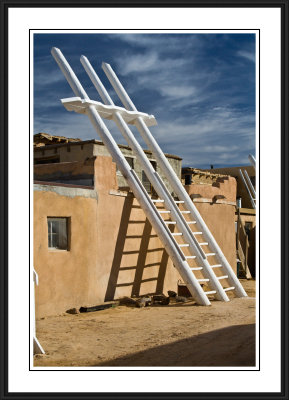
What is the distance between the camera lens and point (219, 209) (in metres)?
13.2

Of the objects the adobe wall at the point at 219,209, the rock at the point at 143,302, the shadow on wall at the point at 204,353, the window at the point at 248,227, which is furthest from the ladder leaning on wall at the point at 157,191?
the window at the point at 248,227

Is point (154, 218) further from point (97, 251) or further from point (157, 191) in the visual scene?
point (97, 251)

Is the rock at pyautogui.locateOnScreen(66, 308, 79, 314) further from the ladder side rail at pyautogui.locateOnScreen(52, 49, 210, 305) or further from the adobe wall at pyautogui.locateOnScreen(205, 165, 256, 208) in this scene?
the adobe wall at pyautogui.locateOnScreen(205, 165, 256, 208)

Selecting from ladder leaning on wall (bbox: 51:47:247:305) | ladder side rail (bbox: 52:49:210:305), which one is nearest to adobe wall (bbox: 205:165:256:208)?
ladder leaning on wall (bbox: 51:47:247:305)

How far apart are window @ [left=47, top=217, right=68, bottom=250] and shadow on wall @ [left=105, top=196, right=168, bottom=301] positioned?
132cm

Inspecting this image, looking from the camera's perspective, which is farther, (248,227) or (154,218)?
(248,227)

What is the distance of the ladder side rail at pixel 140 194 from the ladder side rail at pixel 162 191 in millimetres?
368

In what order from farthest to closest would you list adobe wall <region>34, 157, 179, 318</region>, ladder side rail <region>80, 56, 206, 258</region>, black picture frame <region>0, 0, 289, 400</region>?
1. ladder side rail <region>80, 56, 206, 258</region>
2. adobe wall <region>34, 157, 179, 318</region>
3. black picture frame <region>0, 0, 289, 400</region>

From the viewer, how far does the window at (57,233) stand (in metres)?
8.91

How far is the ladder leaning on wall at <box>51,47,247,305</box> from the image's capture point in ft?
30.9

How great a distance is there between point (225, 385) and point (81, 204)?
6085 millimetres

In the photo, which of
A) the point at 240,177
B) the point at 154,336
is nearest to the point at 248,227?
the point at 240,177

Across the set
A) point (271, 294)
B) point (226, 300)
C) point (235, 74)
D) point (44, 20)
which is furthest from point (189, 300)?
point (44, 20)
